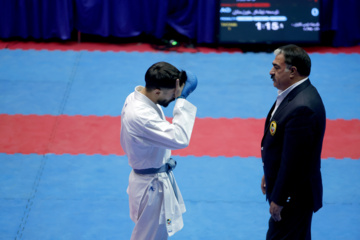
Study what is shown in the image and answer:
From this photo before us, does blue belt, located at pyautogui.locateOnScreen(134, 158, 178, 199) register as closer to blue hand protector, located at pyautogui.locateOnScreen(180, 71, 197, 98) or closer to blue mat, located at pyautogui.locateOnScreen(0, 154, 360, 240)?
blue hand protector, located at pyautogui.locateOnScreen(180, 71, 197, 98)

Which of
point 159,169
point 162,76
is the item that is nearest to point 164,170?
point 159,169

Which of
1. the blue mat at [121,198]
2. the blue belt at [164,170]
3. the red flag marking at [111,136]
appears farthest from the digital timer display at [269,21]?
the blue belt at [164,170]

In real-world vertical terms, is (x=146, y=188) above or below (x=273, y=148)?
below

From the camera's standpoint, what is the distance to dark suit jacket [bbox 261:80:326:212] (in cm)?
364

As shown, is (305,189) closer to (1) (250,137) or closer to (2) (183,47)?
(1) (250,137)

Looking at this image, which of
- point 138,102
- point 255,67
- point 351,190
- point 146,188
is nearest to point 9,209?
point 146,188

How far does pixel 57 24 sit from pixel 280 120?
7.07 metres

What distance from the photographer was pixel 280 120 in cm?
380

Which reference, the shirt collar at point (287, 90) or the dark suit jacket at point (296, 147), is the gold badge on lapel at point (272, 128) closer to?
the dark suit jacket at point (296, 147)

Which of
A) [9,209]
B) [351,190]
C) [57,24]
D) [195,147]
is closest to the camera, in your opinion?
[9,209]

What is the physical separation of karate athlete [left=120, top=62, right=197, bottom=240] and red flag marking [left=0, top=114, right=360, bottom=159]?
251cm

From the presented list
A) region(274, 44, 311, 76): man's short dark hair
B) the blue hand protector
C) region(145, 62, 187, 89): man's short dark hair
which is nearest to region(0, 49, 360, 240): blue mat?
the blue hand protector

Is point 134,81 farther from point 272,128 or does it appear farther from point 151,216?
point 272,128

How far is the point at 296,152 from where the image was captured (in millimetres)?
3658
